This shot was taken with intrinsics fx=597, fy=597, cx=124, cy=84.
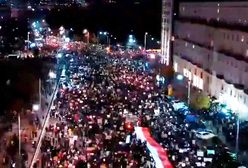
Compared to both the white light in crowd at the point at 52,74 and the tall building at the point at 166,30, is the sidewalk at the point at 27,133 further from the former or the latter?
the tall building at the point at 166,30

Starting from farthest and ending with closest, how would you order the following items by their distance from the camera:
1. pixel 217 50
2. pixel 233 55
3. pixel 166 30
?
pixel 166 30
pixel 217 50
pixel 233 55

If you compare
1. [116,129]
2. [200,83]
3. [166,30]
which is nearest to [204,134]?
[116,129]

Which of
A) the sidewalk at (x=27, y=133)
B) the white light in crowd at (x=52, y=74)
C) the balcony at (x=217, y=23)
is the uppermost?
the balcony at (x=217, y=23)

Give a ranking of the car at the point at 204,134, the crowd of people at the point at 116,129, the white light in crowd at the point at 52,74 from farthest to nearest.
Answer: the white light in crowd at the point at 52,74 < the car at the point at 204,134 < the crowd of people at the point at 116,129

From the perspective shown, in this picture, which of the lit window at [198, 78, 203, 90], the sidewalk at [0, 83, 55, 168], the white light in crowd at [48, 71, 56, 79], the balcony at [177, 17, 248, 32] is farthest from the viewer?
the white light in crowd at [48, 71, 56, 79]

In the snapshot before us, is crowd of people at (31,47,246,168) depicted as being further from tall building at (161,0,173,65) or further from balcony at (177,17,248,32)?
tall building at (161,0,173,65)

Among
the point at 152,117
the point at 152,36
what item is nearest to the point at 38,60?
the point at 152,36

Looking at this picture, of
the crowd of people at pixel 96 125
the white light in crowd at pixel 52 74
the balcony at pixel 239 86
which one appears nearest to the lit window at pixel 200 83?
the crowd of people at pixel 96 125

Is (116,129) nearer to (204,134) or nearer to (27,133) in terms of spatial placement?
(204,134)

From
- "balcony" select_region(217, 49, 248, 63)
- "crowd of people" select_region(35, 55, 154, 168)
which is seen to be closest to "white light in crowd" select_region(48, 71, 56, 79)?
"crowd of people" select_region(35, 55, 154, 168)
